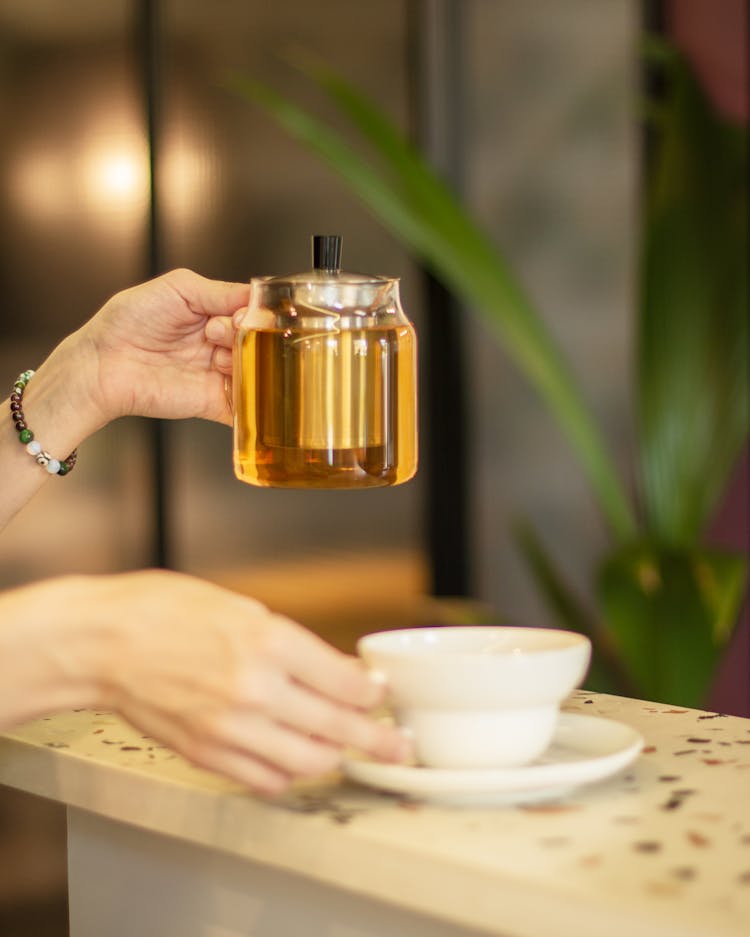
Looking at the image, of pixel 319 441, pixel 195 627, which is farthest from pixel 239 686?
pixel 319 441

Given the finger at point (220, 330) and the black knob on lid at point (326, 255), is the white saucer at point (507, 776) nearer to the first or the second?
the black knob on lid at point (326, 255)

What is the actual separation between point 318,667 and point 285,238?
188cm

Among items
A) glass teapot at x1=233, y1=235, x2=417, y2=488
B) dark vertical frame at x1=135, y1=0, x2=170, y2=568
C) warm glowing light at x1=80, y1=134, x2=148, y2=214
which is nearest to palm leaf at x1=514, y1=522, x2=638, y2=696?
dark vertical frame at x1=135, y1=0, x2=170, y2=568

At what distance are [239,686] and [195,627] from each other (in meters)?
0.04

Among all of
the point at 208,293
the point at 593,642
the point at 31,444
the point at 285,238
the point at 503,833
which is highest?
the point at 285,238

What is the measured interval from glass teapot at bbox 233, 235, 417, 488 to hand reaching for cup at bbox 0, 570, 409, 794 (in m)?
0.27

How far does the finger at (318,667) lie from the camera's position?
0.67m

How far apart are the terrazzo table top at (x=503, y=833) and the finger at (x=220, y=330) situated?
377 millimetres

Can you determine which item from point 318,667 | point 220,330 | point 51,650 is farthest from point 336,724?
point 220,330

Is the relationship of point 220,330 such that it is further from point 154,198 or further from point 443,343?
point 443,343

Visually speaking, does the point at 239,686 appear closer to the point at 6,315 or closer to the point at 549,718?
the point at 549,718

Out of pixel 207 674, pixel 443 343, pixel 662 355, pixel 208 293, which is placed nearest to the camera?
pixel 207 674

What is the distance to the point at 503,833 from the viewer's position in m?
0.68

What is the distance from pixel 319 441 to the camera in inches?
38.2
